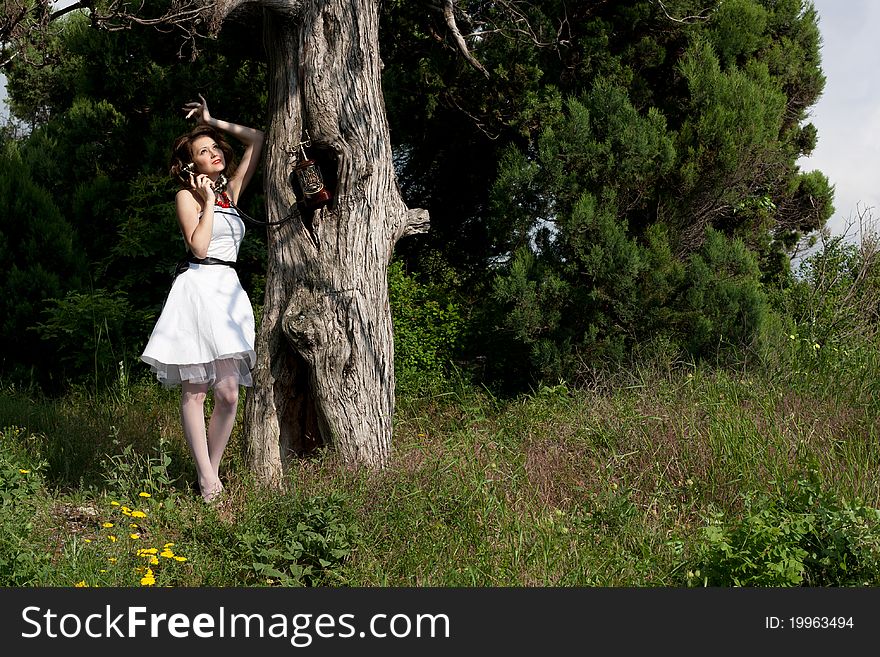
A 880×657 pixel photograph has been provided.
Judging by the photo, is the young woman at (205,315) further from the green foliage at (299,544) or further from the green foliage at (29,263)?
the green foliage at (29,263)

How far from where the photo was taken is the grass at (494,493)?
4.22 meters

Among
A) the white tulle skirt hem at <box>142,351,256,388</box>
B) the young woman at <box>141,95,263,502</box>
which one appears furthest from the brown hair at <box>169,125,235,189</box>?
the white tulle skirt hem at <box>142,351,256,388</box>

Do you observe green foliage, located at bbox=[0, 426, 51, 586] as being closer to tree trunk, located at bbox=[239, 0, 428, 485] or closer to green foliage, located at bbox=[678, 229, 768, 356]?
tree trunk, located at bbox=[239, 0, 428, 485]

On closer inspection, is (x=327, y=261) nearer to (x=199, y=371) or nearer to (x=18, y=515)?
(x=199, y=371)

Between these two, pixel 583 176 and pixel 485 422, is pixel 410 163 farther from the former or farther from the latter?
pixel 485 422

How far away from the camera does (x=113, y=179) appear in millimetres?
8922

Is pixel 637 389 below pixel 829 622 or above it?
above

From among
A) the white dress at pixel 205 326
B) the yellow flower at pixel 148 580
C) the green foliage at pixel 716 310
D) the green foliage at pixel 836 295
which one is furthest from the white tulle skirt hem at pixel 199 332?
the green foliage at pixel 836 295

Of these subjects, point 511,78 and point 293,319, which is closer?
point 293,319

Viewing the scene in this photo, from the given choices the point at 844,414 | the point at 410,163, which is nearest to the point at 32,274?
the point at 410,163

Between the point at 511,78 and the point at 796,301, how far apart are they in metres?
3.60

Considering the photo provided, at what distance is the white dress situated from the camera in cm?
504

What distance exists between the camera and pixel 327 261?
5418mm

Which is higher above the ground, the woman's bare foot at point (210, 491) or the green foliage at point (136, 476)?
the green foliage at point (136, 476)
